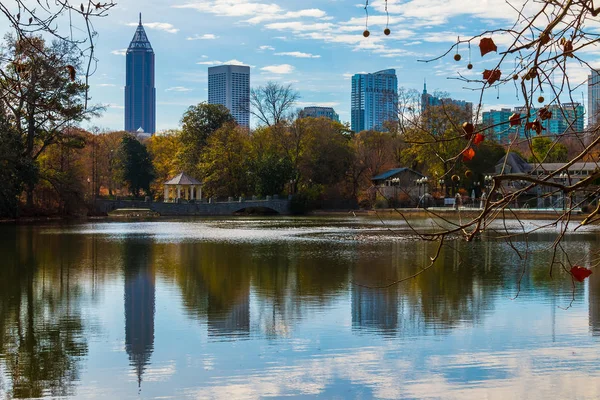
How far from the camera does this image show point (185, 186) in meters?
55.3

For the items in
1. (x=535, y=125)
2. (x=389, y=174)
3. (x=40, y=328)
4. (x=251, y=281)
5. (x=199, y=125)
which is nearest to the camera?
(x=535, y=125)

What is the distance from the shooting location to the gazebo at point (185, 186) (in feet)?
179

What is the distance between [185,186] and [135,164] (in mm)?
7359

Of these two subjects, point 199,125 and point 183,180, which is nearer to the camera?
point 183,180

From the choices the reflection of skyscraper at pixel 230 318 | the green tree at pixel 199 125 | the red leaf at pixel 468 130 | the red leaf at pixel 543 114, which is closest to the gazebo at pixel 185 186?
the green tree at pixel 199 125

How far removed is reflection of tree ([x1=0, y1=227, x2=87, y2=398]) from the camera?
6.64m

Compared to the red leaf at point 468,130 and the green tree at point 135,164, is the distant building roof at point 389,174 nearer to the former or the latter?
the green tree at point 135,164

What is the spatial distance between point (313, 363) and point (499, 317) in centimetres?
335

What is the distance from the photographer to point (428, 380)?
6.54m

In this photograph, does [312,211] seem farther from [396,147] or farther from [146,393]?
[146,393]

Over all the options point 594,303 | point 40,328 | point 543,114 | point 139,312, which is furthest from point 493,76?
point 594,303

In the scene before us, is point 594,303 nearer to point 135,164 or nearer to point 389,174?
point 389,174

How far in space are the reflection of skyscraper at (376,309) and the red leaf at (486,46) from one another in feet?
19.5

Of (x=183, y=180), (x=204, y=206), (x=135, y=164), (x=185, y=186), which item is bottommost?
(x=204, y=206)
